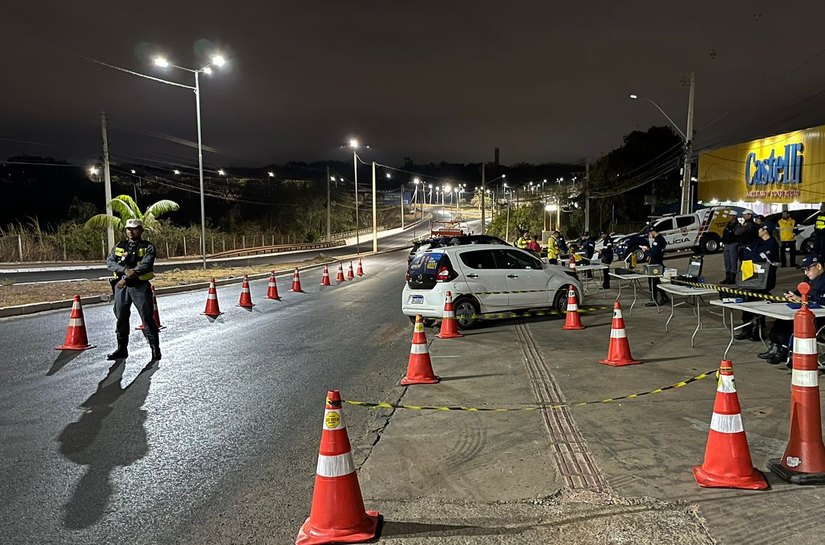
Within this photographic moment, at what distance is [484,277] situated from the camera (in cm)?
1161

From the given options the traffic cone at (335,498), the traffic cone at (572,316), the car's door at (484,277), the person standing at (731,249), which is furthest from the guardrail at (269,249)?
the traffic cone at (335,498)

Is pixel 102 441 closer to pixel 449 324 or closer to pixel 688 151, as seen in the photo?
pixel 449 324

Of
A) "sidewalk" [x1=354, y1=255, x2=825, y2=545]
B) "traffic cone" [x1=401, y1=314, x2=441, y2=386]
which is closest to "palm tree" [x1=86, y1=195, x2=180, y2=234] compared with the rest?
"traffic cone" [x1=401, y1=314, x2=441, y2=386]

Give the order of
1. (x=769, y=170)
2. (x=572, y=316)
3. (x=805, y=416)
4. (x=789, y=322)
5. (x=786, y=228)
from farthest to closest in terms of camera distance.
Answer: (x=769, y=170)
(x=786, y=228)
(x=572, y=316)
(x=789, y=322)
(x=805, y=416)

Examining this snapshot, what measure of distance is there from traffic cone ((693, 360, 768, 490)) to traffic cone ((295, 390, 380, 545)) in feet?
7.99

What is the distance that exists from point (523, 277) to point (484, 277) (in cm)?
90

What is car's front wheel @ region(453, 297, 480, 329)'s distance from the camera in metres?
11.3

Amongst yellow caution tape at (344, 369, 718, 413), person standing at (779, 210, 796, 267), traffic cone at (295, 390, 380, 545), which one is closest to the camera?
traffic cone at (295, 390, 380, 545)

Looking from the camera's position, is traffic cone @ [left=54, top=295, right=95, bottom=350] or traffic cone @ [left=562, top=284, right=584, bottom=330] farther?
traffic cone @ [left=562, top=284, right=584, bottom=330]

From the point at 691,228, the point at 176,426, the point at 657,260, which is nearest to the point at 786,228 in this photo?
the point at 657,260

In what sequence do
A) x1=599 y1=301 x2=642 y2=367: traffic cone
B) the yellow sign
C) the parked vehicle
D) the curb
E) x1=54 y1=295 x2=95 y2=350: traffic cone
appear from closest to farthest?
x1=599 y1=301 x2=642 y2=367: traffic cone < x1=54 y1=295 x2=95 y2=350: traffic cone < the curb < the yellow sign < the parked vehicle

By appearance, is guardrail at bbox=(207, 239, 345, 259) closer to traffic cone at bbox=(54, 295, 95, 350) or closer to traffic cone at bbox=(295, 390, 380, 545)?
traffic cone at bbox=(54, 295, 95, 350)

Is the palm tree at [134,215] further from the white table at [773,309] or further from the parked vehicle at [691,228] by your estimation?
the white table at [773,309]

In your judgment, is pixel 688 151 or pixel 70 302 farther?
pixel 688 151
